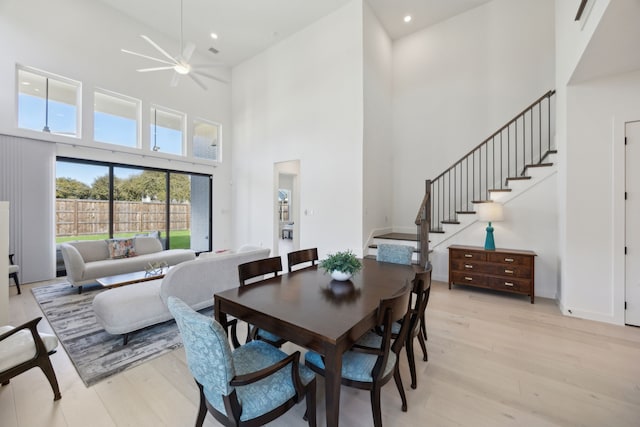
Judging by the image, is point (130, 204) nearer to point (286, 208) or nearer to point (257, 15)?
point (257, 15)

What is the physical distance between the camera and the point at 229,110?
789 centimetres

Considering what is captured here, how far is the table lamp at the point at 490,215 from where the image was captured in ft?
13.0

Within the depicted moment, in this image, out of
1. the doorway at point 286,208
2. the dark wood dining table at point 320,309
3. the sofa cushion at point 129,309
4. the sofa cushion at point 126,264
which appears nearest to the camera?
the dark wood dining table at point 320,309

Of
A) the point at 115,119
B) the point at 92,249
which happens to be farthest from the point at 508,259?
the point at 115,119

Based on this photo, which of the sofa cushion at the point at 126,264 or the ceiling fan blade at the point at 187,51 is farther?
the sofa cushion at the point at 126,264

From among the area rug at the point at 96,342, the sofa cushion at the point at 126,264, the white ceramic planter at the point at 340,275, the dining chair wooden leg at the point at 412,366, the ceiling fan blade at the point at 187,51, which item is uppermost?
the ceiling fan blade at the point at 187,51

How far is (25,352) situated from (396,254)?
328 centimetres

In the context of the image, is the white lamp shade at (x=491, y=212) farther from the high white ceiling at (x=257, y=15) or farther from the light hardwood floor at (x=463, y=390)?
the high white ceiling at (x=257, y=15)

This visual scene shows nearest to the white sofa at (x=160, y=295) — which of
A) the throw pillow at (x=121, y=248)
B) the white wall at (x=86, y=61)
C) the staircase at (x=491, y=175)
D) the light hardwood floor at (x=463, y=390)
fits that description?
the light hardwood floor at (x=463, y=390)

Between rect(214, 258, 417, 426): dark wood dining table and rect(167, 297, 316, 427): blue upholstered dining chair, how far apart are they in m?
0.16

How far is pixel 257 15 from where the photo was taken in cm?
568

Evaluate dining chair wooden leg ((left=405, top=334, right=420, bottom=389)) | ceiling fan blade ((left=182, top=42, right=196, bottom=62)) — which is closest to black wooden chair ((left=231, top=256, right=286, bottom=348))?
dining chair wooden leg ((left=405, top=334, right=420, bottom=389))

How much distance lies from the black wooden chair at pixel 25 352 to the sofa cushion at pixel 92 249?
3358 millimetres

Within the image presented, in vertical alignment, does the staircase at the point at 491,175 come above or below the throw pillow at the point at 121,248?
above
